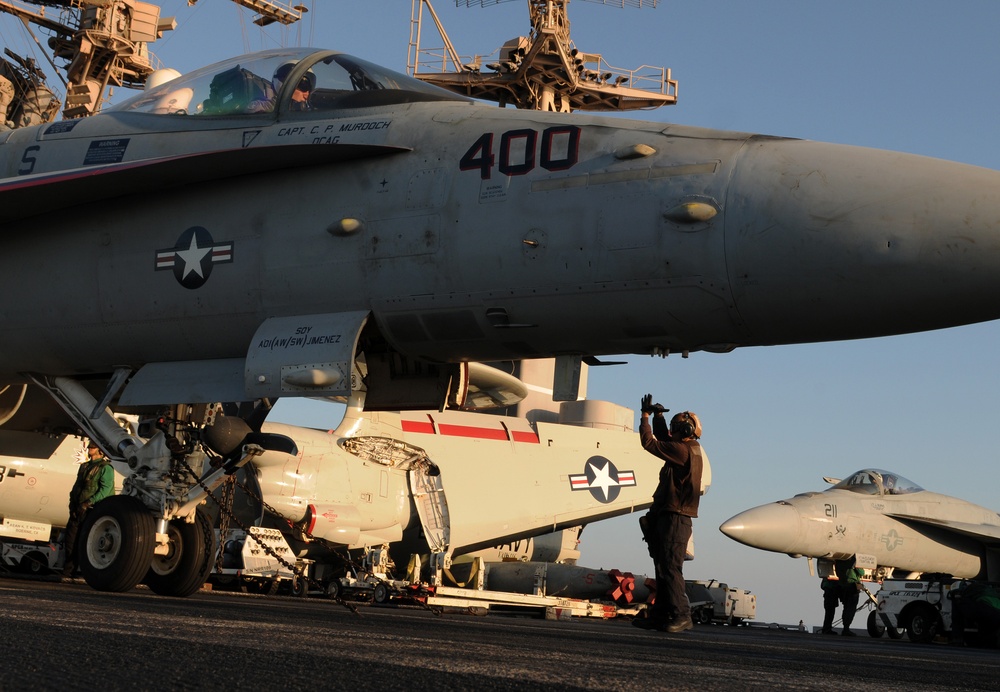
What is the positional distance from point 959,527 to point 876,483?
5.55 ft

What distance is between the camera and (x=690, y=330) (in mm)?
7254

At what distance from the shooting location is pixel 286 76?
8703 mm

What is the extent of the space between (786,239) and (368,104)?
3562 mm

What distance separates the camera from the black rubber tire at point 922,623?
18703mm

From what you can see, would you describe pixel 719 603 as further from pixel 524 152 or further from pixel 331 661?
pixel 331 661

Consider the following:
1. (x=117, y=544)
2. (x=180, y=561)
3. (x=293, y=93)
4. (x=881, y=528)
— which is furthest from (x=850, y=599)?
(x=293, y=93)

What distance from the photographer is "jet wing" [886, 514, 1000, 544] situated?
2103 centimetres

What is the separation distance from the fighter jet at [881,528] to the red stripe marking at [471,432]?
5.06 meters

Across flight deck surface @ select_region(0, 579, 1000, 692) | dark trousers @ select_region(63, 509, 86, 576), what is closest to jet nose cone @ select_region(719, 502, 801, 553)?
dark trousers @ select_region(63, 509, 86, 576)

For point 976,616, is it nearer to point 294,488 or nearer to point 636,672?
point 294,488

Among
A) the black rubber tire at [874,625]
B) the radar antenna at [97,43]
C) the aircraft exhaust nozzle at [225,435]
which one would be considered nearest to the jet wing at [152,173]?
the aircraft exhaust nozzle at [225,435]

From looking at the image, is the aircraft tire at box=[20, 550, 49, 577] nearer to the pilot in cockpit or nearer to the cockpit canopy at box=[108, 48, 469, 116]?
the cockpit canopy at box=[108, 48, 469, 116]

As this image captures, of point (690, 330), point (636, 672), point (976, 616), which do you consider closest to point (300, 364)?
Result: point (690, 330)

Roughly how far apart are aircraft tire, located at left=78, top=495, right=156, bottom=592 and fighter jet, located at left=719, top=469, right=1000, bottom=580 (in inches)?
513
